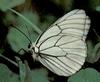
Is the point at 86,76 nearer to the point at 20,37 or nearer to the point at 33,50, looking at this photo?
the point at 33,50

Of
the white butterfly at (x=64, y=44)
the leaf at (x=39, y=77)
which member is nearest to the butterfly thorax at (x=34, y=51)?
the white butterfly at (x=64, y=44)

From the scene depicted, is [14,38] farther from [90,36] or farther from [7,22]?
[90,36]

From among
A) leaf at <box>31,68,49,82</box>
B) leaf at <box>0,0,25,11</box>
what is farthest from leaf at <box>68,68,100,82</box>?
leaf at <box>0,0,25,11</box>

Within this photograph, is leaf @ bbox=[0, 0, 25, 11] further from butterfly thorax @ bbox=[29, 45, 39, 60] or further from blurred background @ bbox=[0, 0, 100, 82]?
butterfly thorax @ bbox=[29, 45, 39, 60]

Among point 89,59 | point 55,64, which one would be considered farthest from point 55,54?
point 89,59

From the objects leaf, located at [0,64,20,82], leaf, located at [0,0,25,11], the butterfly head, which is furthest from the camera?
leaf, located at [0,0,25,11]

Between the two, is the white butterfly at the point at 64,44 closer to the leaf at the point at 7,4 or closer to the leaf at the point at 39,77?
the leaf at the point at 39,77

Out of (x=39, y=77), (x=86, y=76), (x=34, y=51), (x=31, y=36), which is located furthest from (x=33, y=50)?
(x=86, y=76)
